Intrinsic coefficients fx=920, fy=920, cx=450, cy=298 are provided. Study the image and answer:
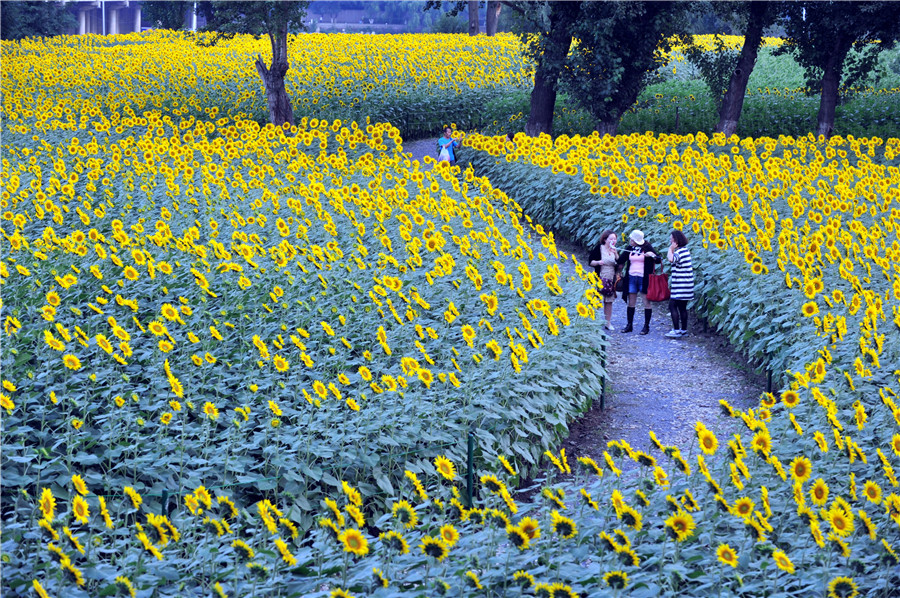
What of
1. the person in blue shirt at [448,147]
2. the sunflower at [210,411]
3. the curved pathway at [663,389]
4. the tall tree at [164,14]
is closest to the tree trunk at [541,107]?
the person in blue shirt at [448,147]

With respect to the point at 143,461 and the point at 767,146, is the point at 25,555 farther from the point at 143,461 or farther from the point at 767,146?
the point at 767,146

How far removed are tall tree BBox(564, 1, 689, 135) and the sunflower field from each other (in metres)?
6.42

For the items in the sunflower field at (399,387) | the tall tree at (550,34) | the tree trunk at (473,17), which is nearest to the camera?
the sunflower field at (399,387)

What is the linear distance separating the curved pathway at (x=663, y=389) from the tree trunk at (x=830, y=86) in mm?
13475

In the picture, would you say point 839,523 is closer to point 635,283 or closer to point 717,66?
point 635,283

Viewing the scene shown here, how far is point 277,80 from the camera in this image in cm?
2227

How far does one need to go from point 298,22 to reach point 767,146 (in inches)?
425

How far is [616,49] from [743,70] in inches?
147

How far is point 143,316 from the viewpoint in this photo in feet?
24.9

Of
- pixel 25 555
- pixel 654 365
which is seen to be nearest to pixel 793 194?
pixel 654 365

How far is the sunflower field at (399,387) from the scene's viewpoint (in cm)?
424

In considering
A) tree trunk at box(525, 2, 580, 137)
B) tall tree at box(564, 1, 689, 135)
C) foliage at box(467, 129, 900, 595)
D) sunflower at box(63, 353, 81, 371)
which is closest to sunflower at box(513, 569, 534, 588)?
foliage at box(467, 129, 900, 595)

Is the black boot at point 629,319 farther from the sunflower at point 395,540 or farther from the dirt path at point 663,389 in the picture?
the sunflower at point 395,540

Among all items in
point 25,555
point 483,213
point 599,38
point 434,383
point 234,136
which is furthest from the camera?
point 599,38
